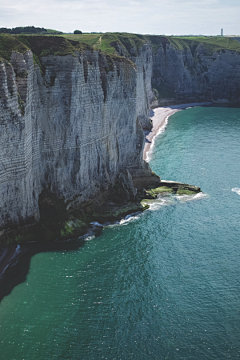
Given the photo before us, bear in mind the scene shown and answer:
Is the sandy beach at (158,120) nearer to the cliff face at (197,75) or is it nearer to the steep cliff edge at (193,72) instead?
the steep cliff edge at (193,72)

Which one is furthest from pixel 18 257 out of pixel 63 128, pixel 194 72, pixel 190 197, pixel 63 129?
pixel 194 72

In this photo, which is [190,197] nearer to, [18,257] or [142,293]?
[142,293]

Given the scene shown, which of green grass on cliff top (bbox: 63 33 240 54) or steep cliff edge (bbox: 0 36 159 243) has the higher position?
green grass on cliff top (bbox: 63 33 240 54)

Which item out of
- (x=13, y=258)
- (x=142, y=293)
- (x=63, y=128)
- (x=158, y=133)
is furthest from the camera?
(x=158, y=133)

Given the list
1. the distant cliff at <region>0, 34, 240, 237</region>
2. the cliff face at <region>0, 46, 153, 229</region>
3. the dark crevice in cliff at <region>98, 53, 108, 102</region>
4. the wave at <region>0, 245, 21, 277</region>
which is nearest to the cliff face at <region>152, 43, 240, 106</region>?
the distant cliff at <region>0, 34, 240, 237</region>

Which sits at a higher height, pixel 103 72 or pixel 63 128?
pixel 103 72

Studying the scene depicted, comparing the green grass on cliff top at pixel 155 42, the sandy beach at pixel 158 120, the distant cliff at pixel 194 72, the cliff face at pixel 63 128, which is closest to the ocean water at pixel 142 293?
the cliff face at pixel 63 128

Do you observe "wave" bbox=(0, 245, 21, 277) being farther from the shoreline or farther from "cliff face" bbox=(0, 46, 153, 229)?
"cliff face" bbox=(0, 46, 153, 229)

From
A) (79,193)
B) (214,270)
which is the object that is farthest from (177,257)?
(79,193)
